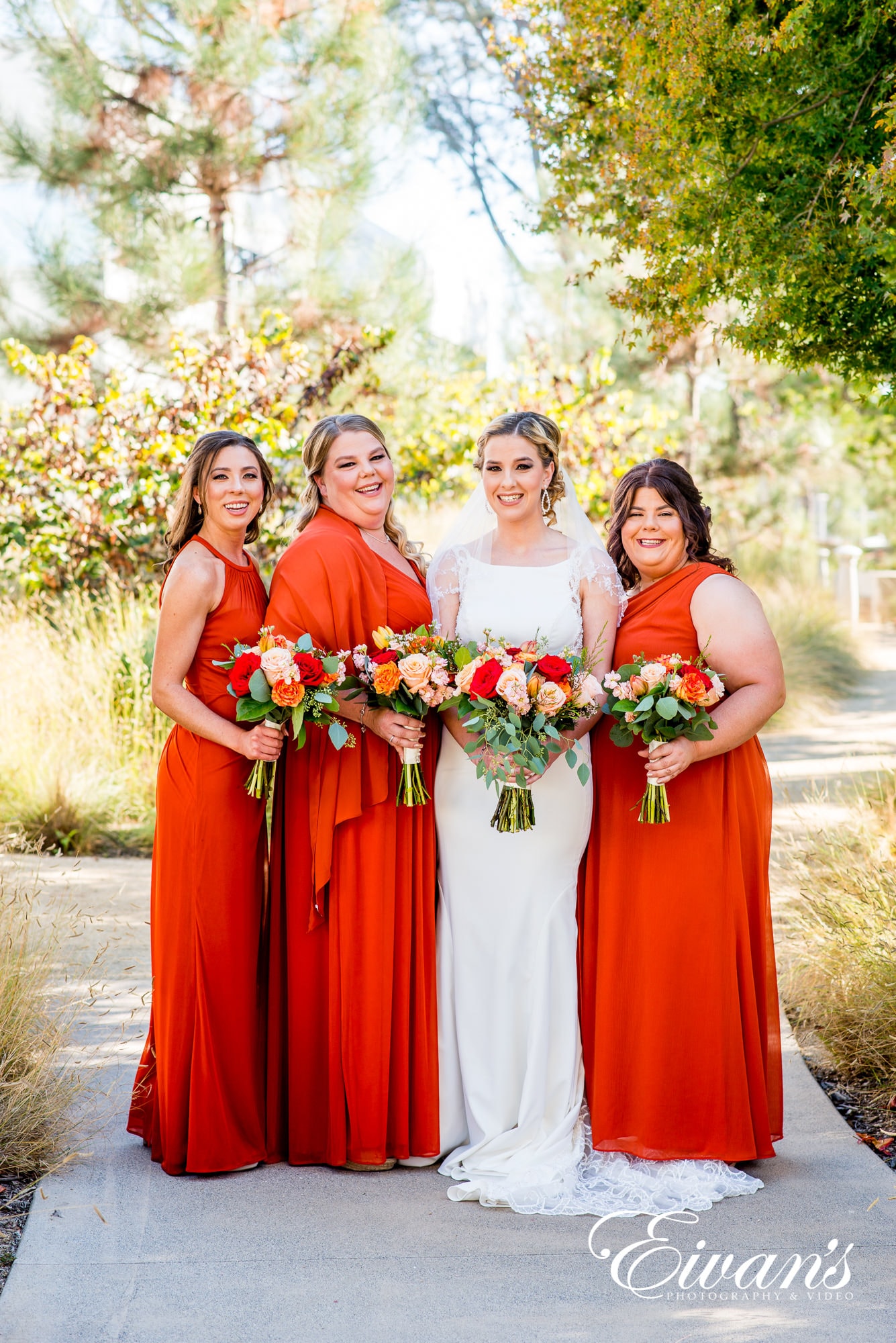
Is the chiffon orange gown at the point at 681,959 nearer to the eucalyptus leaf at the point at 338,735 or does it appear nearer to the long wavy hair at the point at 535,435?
the long wavy hair at the point at 535,435

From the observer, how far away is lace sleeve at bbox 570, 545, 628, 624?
14.2 feet

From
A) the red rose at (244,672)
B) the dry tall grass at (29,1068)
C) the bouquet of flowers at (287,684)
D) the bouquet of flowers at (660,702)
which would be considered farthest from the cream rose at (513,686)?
the dry tall grass at (29,1068)

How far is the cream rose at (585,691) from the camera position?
3.89m

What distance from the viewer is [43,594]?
1130 cm

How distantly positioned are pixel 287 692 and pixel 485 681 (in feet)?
1.94

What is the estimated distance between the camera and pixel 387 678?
3912mm

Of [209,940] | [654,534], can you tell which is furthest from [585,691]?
[209,940]

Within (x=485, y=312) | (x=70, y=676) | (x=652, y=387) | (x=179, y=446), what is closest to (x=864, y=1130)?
(x=70, y=676)

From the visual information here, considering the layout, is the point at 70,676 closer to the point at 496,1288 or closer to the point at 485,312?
the point at 496,1288

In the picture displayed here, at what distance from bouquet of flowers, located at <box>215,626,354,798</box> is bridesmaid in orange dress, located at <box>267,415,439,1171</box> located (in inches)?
8.2

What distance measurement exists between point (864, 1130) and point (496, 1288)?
1739 mm

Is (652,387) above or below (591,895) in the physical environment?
above

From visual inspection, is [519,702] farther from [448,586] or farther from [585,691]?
[448,586]

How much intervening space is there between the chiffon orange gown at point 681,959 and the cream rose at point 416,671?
2.37 ft
